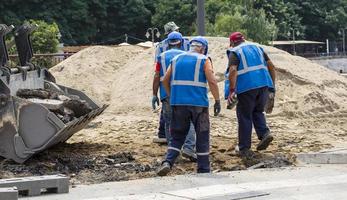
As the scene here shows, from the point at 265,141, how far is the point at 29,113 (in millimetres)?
3242

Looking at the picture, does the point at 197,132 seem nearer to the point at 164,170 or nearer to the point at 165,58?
the point at 164,170

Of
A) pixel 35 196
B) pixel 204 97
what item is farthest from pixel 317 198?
pixel 35 196

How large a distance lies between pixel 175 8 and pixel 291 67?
48.8 metres

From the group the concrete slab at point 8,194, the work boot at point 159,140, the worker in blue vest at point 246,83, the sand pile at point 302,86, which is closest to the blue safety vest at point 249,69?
the worker in blue vest at point 246,83

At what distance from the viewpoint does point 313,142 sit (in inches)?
429

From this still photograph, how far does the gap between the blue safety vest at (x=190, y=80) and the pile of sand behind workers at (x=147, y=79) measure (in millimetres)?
6418

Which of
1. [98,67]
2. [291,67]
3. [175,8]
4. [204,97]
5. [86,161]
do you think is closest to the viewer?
[204,97]

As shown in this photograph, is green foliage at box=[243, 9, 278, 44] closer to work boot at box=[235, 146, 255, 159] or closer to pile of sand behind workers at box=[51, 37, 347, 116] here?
pile of sand behind workers at box=[51, 37, 347, 116]

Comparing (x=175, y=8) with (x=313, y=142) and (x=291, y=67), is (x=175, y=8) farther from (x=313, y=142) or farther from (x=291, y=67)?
(x=313, y=142)

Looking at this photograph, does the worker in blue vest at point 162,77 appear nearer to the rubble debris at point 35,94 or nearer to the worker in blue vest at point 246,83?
the worker in blue vest at point 246,83

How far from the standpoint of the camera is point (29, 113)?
8883 millimetres

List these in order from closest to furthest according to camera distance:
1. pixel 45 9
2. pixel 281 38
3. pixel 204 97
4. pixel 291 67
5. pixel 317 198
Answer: pixel 317 198 → pixel 204 97 → pixel 291 67 → pixel 45 9 → pixel 281 38

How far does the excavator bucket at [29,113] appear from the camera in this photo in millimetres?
8875

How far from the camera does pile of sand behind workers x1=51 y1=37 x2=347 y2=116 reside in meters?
15.1
